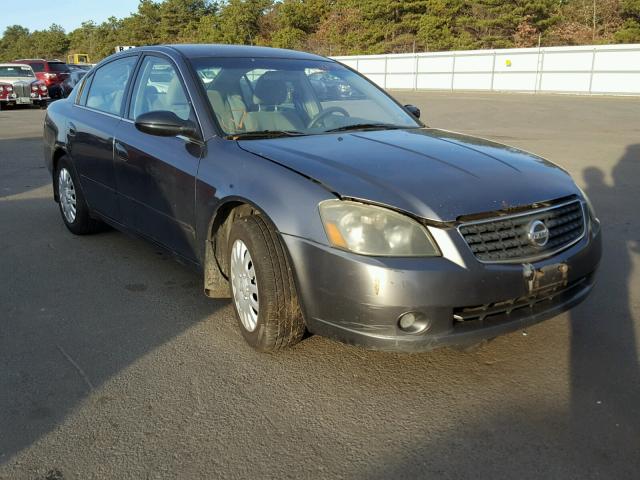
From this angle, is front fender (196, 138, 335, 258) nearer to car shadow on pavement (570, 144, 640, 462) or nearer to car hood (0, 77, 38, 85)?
car shadow on pavement (570, 144, 640, 462)

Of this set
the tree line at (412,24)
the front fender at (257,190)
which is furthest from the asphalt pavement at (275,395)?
the tree line at (412,24)

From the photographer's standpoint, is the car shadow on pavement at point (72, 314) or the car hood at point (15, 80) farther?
the car hood at point (15, 80)

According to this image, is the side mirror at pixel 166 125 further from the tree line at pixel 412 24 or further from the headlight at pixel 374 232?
the tree line at pixel 412 24

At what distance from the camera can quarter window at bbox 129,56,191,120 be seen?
393 centimetres

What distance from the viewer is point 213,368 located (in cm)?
319

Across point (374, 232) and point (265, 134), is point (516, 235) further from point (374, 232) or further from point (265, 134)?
point (265, 134)

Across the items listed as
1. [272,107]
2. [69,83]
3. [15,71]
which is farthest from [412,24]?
[272,107]

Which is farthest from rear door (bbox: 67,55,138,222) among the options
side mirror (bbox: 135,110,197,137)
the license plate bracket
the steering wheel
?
the license plate bracket

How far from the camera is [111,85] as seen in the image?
4957mm

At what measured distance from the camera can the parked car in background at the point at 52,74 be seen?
24.4 metres

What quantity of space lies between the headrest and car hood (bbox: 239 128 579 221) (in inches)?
20.2

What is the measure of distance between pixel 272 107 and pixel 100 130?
5.27ft

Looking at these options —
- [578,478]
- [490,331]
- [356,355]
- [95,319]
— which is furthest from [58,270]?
[578,478]

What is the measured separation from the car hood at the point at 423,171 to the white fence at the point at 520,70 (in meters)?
29.3
